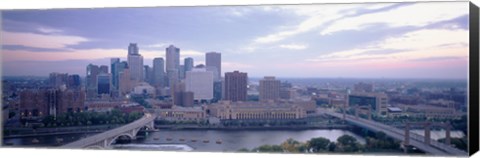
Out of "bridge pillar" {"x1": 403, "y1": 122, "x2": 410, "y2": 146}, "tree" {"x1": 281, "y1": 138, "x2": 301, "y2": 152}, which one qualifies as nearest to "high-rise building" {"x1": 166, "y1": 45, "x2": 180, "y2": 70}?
"tree" {"x1": 281, "y1": 138, "x2": 301, "y2": 152}

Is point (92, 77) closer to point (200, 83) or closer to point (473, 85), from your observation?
point (200, 83)

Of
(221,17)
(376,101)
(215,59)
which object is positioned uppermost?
(221,17)

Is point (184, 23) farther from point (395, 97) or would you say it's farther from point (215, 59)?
point (395, 97)

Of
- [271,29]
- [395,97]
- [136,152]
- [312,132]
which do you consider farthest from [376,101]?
[136,152]

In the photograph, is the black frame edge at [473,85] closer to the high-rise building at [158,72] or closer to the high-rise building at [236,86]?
the high-rise building at [236,86]

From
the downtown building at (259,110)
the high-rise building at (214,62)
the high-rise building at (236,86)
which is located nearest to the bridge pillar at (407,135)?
the downtown building at (259,110)

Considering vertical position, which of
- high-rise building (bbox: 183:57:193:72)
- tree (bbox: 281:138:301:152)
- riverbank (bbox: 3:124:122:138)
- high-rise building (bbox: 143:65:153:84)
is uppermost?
high-rise building (bbox: 183:57:193:72)

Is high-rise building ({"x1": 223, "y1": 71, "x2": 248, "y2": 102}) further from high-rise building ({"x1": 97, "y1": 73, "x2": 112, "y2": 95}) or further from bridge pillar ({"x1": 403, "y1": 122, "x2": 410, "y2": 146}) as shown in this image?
bridge pillar ({"x1": 403, "y1": 122, "x2": 410, "y2": 146})
